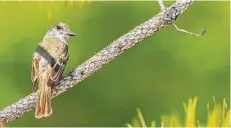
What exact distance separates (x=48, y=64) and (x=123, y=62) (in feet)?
7.48

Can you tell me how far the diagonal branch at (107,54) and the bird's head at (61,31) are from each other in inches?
11.5

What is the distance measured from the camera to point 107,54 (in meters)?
2.31

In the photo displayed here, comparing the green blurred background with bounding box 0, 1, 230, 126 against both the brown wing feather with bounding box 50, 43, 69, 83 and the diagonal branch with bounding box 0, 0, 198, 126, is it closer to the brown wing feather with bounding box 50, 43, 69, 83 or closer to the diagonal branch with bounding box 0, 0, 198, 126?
the brown wing feather with bounding box 50, 43, 69, 83

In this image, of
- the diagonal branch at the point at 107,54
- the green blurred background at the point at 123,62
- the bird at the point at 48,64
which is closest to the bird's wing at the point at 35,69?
the bird at the point at 48,64

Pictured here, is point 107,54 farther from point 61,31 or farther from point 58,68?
point 61,31

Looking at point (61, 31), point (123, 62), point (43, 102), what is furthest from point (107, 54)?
point (123, 62)

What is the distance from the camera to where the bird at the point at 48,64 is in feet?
7.76

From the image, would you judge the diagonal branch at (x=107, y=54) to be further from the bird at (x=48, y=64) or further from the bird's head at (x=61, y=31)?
the bird's head at (x=61, y=31)

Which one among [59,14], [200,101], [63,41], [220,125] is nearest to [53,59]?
[63,41]

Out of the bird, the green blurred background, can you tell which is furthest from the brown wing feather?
the green blurred background

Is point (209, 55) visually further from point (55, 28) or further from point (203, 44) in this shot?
point (55, 28)

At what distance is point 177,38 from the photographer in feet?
16.0

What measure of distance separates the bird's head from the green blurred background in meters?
1.61

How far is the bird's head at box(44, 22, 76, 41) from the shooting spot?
264 centimetres
